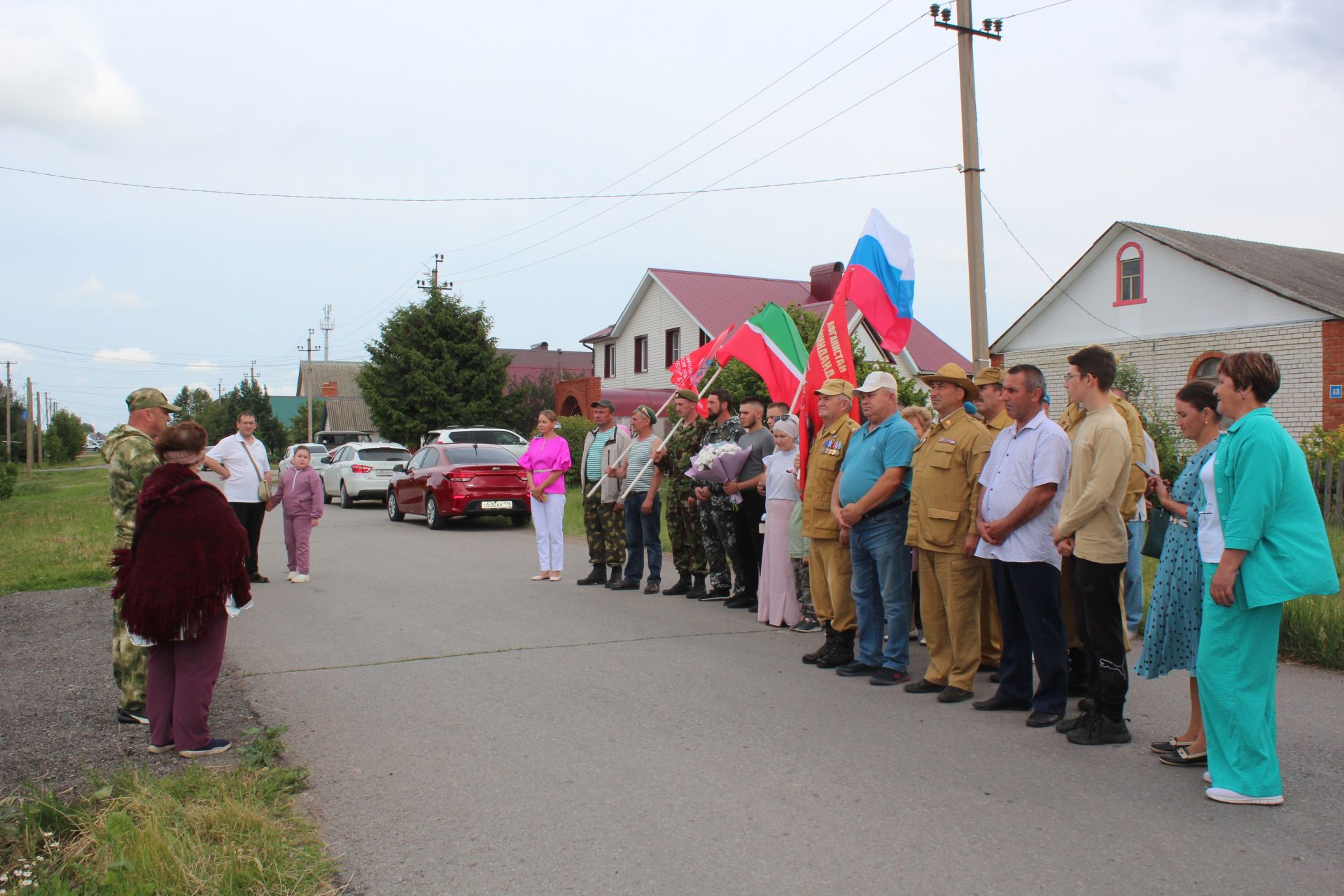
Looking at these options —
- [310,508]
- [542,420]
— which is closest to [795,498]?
[542,420]

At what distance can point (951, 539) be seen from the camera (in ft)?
20.2

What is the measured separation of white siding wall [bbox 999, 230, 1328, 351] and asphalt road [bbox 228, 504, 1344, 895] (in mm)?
20358

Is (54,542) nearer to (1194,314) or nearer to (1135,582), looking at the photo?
(1135,582)

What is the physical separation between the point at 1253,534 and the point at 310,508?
32.7ft

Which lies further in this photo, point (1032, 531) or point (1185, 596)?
point (1032, 531)

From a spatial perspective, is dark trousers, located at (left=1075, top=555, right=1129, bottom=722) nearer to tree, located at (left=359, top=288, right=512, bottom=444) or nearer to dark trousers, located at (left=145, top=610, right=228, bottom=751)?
dark trousers, located at (left=145, top=610, right=228, bottom=751)

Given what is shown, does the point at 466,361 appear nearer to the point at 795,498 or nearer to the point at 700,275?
the point at 700,275

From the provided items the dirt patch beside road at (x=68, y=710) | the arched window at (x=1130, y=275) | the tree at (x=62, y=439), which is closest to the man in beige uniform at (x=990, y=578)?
the dirt patch beside road at (x=68, y=710)

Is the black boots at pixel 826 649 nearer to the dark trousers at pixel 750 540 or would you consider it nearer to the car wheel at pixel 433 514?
the dark trousers at pixel 750 540

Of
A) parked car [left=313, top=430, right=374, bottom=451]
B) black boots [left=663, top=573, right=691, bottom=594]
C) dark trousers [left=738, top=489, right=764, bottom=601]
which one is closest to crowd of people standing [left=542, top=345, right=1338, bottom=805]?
dark trousers [left=738, top=489, right=764, bottom=601]

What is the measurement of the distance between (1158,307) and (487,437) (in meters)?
17.4

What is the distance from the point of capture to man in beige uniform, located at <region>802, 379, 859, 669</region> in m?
7.11

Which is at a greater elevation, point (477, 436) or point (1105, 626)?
point (477, 436)

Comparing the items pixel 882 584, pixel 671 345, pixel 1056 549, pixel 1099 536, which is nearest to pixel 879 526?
pixel 882 584
